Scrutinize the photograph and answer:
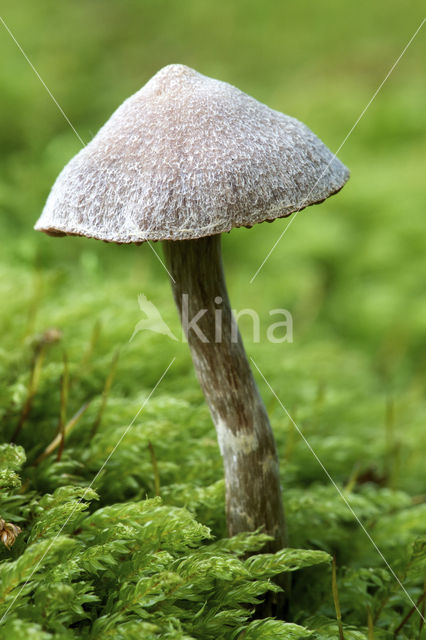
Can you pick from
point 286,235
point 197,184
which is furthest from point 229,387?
point 286,235

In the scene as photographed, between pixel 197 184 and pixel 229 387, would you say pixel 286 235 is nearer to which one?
pixel 229 387

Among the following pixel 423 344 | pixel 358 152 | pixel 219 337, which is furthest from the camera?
pixel 358 152

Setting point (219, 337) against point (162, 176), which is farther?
point (219, 337)

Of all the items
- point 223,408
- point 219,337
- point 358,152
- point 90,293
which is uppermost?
point 358,152

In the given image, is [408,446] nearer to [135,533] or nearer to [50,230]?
[135,533]

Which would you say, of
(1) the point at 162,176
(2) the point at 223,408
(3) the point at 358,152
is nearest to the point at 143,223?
(1) the point at 162,176

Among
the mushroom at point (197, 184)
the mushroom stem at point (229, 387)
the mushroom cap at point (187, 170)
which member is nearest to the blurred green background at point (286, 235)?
the mushroom stem at point (229, 387)

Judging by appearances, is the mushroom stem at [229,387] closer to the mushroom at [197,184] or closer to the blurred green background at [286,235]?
the mushroom at [197,184]

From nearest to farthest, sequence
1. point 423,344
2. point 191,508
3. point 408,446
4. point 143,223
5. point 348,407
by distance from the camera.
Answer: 1. point 143,223
2. point 191,508
3. point 408,446
4. point 348,407
5. point 423,344
